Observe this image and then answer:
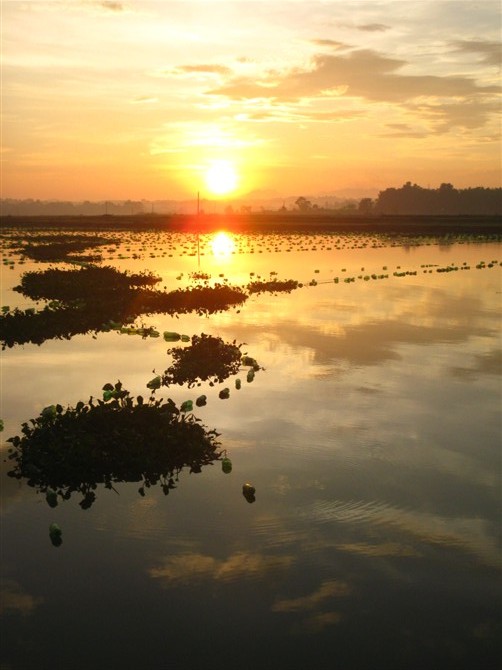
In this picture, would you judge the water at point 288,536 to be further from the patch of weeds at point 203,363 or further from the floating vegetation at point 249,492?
the patch of weeds at point 203,363

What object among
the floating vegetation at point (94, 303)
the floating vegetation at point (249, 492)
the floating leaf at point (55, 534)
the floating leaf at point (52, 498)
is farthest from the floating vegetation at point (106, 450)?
the floating vegetation at point (94, 303)

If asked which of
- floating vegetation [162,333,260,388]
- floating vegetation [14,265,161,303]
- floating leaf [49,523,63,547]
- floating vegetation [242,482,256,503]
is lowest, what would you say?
floating leaf [49,523,63,547]

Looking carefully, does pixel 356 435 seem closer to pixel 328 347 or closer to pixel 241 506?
pixel 241 506

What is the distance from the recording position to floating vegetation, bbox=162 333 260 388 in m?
18.5

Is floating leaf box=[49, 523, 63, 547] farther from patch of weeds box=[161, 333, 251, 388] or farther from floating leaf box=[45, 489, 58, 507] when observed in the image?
patch of weeds box=[161, 333, 251, 388]

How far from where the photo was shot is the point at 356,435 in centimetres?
1407

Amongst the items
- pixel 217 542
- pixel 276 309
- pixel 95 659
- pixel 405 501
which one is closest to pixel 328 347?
pixel 276 309

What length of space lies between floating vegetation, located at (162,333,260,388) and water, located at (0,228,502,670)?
23.7 inches

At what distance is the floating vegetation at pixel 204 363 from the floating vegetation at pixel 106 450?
4593 mm

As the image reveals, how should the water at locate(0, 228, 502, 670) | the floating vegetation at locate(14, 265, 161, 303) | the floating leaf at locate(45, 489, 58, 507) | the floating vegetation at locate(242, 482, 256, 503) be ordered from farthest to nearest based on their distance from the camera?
1. the floating vegetation at locate(14, 265, 161, 303)
2. the floating vegetation at locate(242, 482, 256, 503)
3. the floating leaf at locate(45, 489, 58, 507)
4. the water at locate(0, 228, 502, 670)

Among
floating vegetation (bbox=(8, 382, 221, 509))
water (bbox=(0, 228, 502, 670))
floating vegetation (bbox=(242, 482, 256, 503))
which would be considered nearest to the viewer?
water (bbox=(0, 228, 502, 670))

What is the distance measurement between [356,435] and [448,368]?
7122 mm

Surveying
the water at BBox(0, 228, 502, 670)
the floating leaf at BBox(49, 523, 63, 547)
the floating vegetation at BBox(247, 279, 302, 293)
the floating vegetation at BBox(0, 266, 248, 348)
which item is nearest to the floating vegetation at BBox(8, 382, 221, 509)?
the water at BBox(0, 228, 502, 670)

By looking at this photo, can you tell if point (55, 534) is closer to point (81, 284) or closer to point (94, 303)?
point (94, 303)
